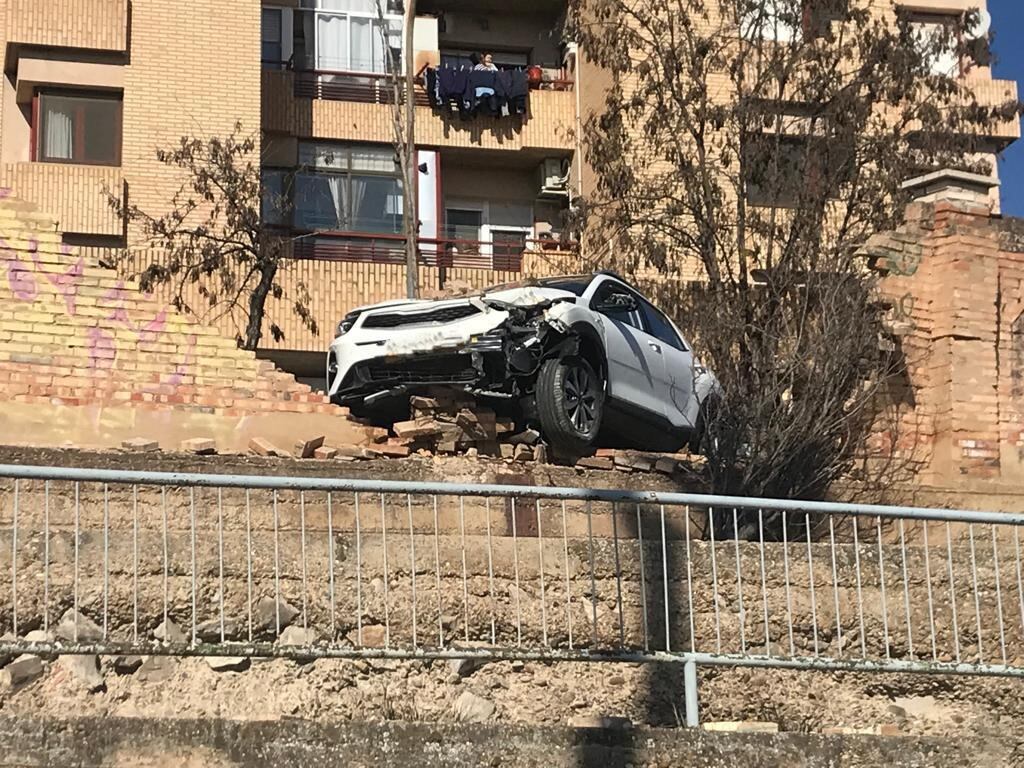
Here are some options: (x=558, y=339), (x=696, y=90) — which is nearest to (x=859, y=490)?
(x=558, y=339)

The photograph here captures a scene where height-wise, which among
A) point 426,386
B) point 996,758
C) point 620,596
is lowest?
point 996,758

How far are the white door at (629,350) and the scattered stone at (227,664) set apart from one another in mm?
7203

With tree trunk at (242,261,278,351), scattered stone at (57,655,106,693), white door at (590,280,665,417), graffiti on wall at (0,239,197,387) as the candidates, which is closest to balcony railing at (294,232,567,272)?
tree trunk at (242,261,278,351)

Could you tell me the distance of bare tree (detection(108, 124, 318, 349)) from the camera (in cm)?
2475

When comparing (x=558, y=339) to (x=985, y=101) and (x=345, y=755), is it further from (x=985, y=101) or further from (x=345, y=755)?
(x=985, y=101)

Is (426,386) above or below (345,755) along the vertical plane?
above

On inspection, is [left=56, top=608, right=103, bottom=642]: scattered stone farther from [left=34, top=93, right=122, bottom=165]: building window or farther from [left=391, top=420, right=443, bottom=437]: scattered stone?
[left=34, top=93, right=122, bottom=165]: building window

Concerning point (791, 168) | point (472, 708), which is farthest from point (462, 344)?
point (791, 168)

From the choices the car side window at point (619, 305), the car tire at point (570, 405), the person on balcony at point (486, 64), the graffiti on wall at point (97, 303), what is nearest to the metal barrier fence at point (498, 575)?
the car tire at point (570, 405)

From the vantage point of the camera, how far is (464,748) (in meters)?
6.62

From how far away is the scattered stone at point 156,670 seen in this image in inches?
307

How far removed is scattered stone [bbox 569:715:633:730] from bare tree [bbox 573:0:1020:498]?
Result: 858cm

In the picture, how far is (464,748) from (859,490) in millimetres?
10303

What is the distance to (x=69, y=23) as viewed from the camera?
26.5m
